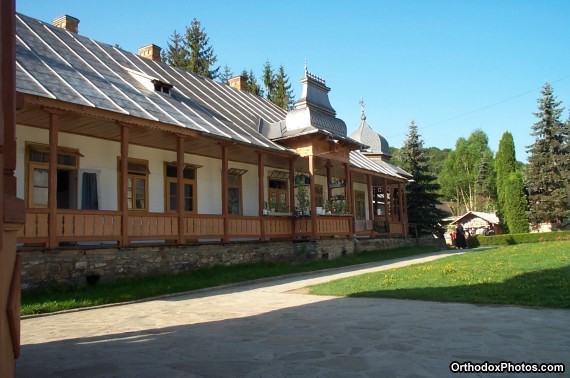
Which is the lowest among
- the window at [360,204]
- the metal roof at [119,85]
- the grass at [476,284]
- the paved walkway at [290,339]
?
the paved walkway at [290,339]

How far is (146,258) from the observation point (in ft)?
45.6

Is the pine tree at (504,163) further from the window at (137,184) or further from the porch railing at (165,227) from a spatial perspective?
the window at (137,184)

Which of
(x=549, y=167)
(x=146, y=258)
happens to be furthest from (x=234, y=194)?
(x=549, y=167)

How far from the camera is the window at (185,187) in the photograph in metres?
17.8

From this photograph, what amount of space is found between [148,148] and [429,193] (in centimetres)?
2339

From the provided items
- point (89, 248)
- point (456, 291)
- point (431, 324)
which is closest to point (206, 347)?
point (431, 324)

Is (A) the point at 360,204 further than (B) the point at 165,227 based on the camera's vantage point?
Yes

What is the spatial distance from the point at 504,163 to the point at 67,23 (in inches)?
1770

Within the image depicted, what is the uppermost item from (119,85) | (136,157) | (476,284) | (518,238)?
(119,85)

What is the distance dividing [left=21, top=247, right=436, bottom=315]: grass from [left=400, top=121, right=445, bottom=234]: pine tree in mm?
16670

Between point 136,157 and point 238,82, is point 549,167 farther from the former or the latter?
point 136,157

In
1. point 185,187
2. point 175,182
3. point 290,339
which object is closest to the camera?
point 290,339

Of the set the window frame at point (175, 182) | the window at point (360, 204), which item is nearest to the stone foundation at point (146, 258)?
the window frame at point (175, 182)

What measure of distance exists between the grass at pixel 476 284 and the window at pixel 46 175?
793 centimetres
